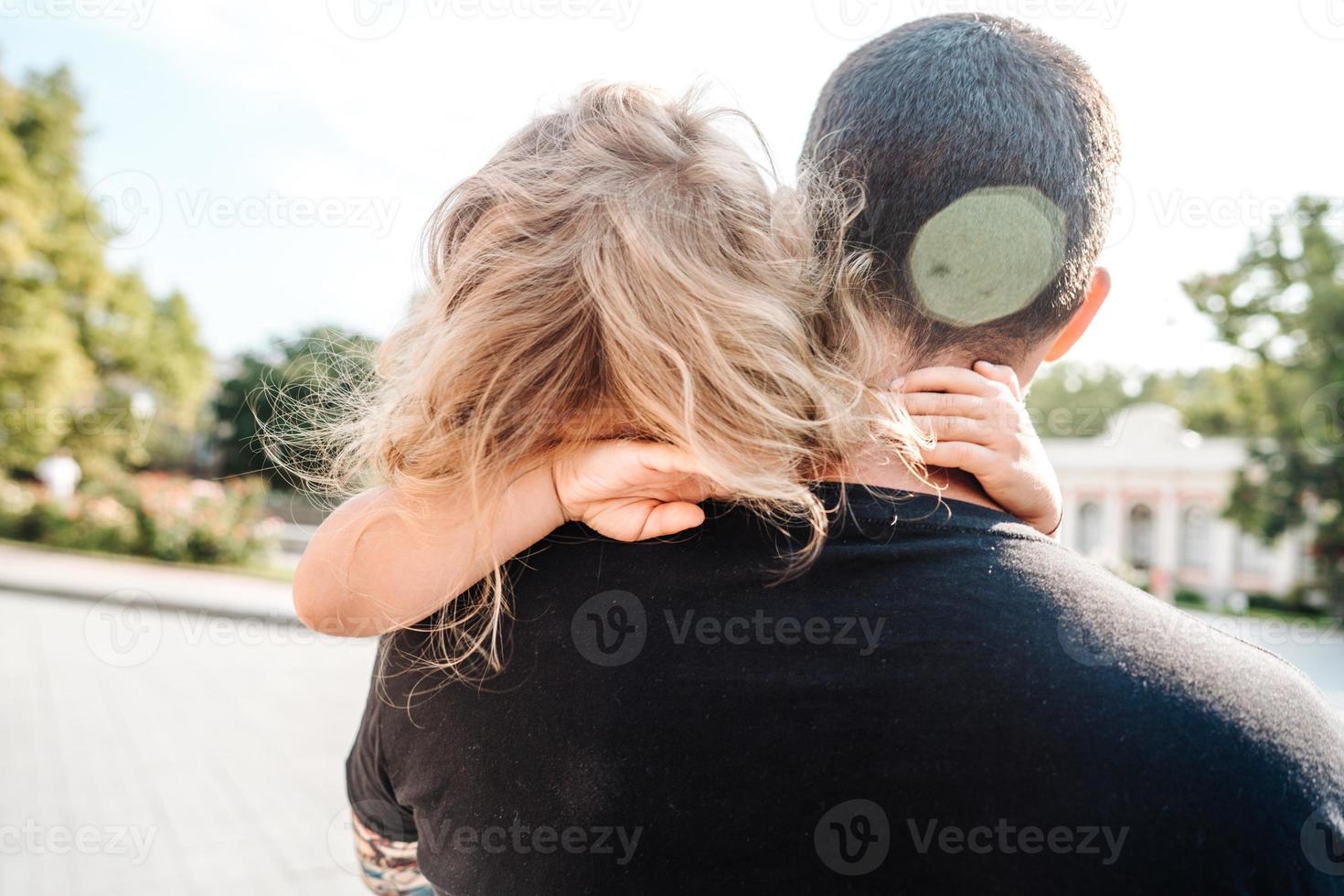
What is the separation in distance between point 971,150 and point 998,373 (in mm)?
326

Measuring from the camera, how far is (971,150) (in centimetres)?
129

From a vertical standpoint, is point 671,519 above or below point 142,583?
above

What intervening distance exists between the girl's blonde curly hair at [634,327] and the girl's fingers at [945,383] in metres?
0.04

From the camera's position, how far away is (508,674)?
128 centimetres

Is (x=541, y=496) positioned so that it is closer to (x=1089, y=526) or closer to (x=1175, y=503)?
(x=1175, y=503)

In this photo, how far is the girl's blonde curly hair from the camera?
46.4 inches

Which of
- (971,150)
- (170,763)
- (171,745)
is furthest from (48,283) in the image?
(971,150)

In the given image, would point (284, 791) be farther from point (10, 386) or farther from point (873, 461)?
point (10, 386)

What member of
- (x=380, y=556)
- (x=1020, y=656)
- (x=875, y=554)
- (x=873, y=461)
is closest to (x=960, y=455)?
(x=873, y=461)

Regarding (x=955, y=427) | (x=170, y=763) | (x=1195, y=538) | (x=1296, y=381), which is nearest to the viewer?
(x=955, y=427)

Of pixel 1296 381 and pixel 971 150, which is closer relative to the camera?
pixel 971 150

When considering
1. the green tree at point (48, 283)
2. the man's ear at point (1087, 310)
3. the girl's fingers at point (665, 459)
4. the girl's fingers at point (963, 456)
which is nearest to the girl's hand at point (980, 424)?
the girl's fingers at point (963, 456)

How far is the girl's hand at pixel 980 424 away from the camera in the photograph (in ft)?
4.19

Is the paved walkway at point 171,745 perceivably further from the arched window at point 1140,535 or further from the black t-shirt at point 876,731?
the arched window at point 1140,535
